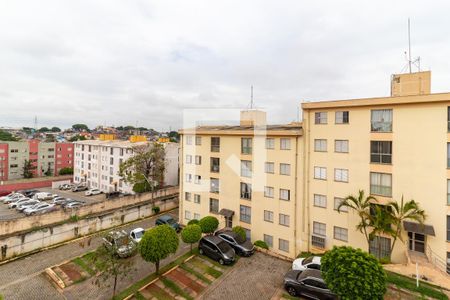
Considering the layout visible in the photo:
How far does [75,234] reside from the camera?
24875 millimetres

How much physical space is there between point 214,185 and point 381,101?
1698cm

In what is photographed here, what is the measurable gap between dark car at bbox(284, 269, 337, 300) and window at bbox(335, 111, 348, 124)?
1153cm

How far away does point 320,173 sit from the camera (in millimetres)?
20719

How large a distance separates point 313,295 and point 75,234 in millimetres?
23059

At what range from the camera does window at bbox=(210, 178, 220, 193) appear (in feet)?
85.8

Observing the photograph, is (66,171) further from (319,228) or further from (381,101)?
(381,101)

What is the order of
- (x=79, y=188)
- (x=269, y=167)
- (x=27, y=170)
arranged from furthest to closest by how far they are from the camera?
(x=27, y=170)
(x=79, y=188)
(x=269, y=167)

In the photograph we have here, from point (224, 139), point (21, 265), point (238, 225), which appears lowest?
point (21, 265)

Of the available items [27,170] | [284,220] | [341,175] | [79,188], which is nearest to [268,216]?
[284,220]

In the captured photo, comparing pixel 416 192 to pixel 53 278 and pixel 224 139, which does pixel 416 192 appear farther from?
pixel 53 278

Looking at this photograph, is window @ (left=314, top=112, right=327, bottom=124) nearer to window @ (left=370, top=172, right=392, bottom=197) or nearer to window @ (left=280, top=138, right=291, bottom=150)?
window @ (left=280, top=138, right=291, bottom=150)

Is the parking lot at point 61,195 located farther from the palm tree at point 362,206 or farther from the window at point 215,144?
the palm tree at point 362,206

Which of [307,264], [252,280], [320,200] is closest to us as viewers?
[307,264]

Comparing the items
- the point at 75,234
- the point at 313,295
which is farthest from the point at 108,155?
the point at 313,295
